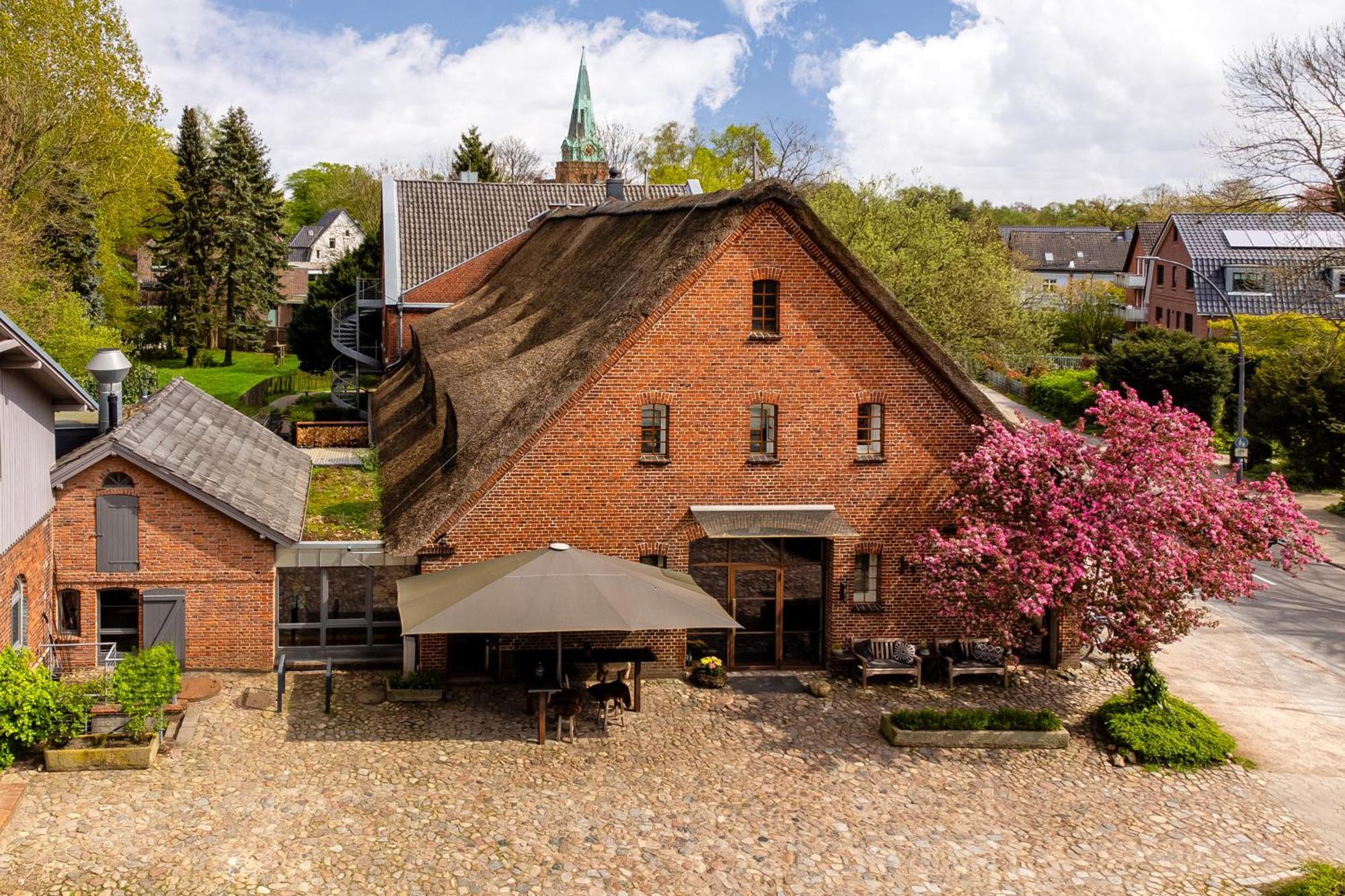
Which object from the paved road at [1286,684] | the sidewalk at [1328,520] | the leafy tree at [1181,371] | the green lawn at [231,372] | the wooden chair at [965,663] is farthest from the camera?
the green lawn at [231,372]

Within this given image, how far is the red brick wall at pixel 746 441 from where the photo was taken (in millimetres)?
20172

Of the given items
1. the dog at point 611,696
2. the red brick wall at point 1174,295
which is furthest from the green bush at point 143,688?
the red brick wall at point 1174,295

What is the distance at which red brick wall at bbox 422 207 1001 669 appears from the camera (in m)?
20.2

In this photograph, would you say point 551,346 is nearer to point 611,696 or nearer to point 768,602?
point 768,602

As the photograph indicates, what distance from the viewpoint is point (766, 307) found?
21.0 m

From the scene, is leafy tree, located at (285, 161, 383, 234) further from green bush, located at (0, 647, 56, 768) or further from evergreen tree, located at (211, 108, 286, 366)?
green bush, located at (0, 647, 56, 768)

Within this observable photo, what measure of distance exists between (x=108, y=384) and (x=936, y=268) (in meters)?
39.1

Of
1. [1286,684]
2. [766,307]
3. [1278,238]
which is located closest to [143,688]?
[766,307]

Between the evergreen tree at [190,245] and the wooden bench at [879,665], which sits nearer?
the wooden bench at [879,665]

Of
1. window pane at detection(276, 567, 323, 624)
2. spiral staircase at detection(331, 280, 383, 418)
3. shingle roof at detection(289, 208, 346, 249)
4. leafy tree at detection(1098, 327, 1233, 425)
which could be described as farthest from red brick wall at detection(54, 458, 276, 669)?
shingle roof at detection(289, 208, 346, 249)

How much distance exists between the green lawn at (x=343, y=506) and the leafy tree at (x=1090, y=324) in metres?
47.0

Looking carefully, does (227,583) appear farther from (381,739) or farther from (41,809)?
(41,809)

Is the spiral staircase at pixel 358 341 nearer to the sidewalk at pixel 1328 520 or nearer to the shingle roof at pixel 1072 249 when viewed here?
the sidewalk at pixel 1328 520

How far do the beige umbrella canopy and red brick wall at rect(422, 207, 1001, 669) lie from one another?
1.76 metres
